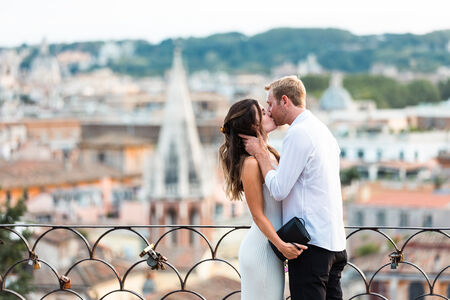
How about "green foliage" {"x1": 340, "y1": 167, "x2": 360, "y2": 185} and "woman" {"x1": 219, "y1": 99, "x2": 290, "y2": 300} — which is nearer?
"woman" {"x1": 219, "y1": 99, "x2": 290, "y2": 300}

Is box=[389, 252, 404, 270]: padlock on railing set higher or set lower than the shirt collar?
lower

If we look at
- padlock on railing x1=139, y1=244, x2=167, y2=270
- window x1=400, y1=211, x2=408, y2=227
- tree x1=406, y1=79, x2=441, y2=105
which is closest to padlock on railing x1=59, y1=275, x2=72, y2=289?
padlock on railing x1=139, y1=244, x2=167, y2=270

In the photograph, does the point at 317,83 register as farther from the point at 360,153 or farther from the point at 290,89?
the point at 290,89

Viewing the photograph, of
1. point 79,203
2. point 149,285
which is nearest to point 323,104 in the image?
point 79,203

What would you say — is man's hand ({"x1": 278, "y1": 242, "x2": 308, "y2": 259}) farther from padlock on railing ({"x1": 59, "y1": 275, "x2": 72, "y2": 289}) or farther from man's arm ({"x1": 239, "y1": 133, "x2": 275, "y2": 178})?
padlock on railing ({"x1": 59, "y1": 275, "x2": 72, "y2": 289})

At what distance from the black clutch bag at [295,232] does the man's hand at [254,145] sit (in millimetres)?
194

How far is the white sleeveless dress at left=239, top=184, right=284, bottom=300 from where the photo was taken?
223 centimetres

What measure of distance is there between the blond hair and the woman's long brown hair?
7 cm

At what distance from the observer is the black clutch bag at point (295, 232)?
7.09ft

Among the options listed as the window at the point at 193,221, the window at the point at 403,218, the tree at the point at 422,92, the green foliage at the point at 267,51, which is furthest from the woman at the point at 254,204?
the green foliage at the point at 267,51

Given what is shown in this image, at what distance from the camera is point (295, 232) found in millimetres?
2160

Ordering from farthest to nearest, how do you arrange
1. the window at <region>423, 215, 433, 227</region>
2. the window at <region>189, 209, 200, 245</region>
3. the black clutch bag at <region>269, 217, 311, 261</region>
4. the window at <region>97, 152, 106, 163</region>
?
the window at <region>97, 152, 106, 163</region>, the window at <region>189, 209, 200, 245</region>, the window at <region>423, 215, 433, 227</region>, the black clutch bag at <region>269, 217, 311, 261</region>

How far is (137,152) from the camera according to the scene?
147ft

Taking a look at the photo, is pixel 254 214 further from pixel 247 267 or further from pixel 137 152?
pixel 137 152
